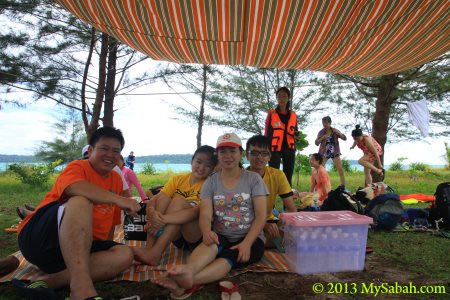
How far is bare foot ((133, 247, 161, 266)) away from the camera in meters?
2.19

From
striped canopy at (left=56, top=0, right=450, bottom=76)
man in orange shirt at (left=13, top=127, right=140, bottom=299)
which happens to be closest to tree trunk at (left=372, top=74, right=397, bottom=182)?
striped canopy at (left=56, top=0, right=450, bottom=76)

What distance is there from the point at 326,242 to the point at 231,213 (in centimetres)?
68

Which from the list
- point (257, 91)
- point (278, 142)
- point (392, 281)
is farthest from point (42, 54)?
point (257, 91)

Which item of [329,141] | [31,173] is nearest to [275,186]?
[329,141]

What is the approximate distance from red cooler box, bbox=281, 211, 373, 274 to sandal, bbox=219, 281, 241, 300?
0.57 meters

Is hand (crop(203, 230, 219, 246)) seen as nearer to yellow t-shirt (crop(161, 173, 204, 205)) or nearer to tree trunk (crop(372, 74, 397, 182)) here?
yellow t-shirt (crop(161, 173, 204, 205))

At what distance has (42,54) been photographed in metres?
6.00

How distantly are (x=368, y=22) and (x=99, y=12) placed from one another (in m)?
2.33

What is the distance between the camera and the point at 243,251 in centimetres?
202

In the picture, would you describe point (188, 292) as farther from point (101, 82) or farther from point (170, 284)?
point (101, 82)

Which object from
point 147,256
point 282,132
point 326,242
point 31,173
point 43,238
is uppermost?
point 282,132

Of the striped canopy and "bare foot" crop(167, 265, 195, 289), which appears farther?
the striped canopy

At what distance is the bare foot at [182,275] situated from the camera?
1.71 m

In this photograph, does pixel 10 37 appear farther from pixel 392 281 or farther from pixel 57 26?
pixel 392 281
